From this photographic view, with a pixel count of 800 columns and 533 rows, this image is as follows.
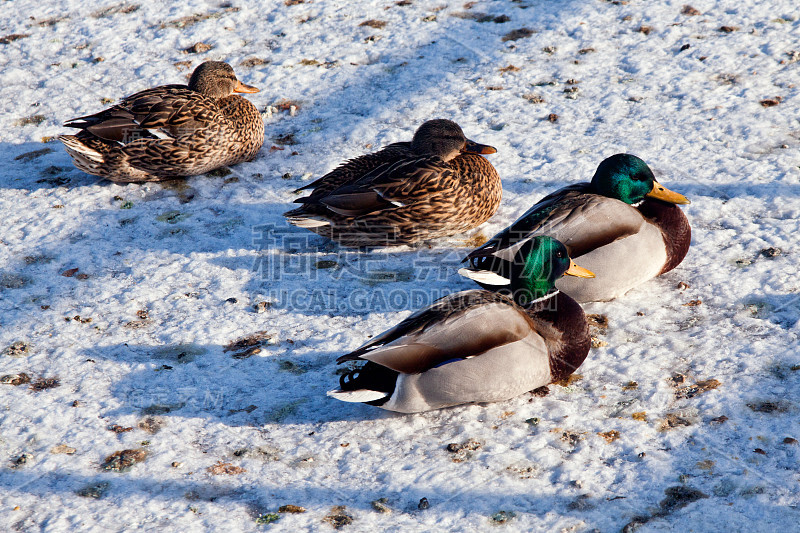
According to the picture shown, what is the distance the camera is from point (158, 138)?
18.7ft

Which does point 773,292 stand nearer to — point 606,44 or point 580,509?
point 580,509

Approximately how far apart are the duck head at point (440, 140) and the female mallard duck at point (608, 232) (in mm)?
911

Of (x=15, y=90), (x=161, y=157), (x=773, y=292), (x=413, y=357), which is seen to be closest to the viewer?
(x=413, y=357)

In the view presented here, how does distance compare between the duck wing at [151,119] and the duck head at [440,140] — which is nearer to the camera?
the duck head at [440,140]

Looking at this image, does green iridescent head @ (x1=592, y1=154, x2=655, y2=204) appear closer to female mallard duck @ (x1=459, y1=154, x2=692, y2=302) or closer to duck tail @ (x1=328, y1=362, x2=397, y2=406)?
female mallard duck @ (x1=459, y1=154, x2=692, y2=302)

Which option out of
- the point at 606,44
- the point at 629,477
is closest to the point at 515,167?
the point at 606,44

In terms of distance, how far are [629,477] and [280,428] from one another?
1.60 m

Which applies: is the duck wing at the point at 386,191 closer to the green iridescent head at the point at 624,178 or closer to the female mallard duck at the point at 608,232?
the female mallard duck at the point at 608,232

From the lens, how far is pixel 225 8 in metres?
8.20

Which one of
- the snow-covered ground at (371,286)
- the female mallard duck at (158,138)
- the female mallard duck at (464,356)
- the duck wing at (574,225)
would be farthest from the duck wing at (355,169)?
the female mallard duck at (464,356)

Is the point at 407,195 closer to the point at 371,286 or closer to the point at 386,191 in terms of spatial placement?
the point at 386,191

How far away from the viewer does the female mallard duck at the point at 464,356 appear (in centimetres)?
337

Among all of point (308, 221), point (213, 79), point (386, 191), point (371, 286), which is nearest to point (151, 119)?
point (213, 79)

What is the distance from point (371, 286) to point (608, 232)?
148cm
